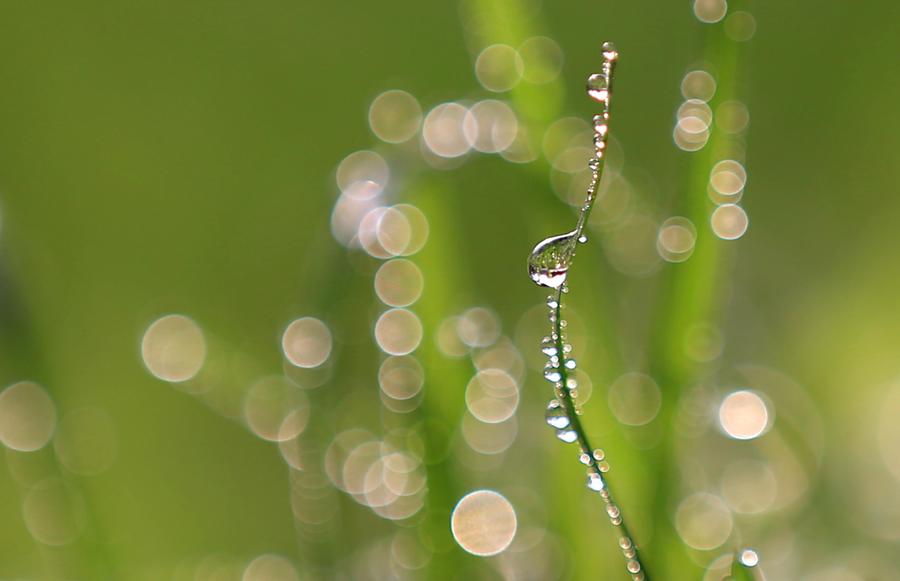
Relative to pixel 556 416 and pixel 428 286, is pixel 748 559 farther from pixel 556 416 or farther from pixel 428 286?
pixel 428 286

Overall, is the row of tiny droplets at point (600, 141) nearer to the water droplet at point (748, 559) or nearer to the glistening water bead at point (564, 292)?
the glistening water bead at point (564, 292)

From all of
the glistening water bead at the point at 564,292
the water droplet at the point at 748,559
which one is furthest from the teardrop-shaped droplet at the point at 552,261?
the water droplet at the point at 748,559

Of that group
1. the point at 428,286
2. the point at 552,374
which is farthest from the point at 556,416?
the point at 428,286

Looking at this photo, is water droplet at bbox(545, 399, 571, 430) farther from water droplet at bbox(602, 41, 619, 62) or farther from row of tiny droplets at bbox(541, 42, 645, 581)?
water droplet at bbox(602, 41, 619, 62)

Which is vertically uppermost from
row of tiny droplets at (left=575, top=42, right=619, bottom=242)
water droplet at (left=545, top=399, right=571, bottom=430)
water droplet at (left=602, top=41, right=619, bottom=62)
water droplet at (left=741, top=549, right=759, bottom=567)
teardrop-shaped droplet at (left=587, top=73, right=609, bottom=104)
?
water droplet at (left=602, top=41, right=619, bottom=62)

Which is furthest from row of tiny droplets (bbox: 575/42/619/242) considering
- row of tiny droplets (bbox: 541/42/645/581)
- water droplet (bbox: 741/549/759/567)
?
water droplet (bbox: 741/549/759/567)

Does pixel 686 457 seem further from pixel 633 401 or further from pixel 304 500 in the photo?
pixel 304 500
